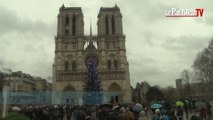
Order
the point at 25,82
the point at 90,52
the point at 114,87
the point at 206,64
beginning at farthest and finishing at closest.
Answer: the point at 25,82 < the point at 90,52 < the point at 114,87 < the point at 206,64

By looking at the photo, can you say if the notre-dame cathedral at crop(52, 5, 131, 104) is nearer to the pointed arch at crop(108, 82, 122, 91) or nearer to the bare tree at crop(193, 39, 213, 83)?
the pointed arch at crop(108, 82, 122, 91)

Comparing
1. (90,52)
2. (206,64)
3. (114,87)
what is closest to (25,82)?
(90,52)

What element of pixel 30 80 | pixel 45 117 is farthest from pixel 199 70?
pixel 30 80

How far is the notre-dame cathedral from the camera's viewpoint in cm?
6625

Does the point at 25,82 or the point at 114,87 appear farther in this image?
the point at 25,82

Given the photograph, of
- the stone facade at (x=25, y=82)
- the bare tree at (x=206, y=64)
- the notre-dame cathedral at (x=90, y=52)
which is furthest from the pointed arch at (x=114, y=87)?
the stone facade at (x=25, y=82)

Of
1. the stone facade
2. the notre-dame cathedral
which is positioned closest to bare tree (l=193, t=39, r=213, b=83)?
the notre-dame cathedral

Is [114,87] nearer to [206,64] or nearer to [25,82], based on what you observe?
[206,64]

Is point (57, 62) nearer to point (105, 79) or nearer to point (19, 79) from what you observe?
point (105, 79)

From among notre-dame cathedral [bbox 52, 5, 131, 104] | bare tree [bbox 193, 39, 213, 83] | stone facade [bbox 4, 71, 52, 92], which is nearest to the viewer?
bare tree [bbox 193, 39, 213, 83]

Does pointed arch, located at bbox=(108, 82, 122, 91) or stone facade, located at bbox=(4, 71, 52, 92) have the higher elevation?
stone facade, located at bbox=(4, 71, 52, 92)

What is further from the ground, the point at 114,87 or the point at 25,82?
the point at 25,82

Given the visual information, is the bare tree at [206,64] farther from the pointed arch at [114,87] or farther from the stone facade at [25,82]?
the stone facade at [25,82]

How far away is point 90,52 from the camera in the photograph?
69188 mm
